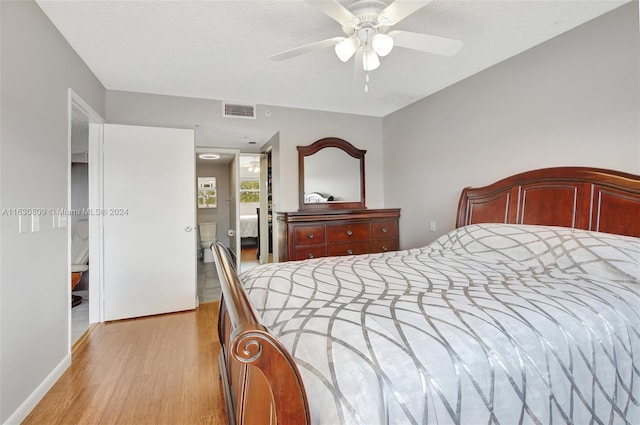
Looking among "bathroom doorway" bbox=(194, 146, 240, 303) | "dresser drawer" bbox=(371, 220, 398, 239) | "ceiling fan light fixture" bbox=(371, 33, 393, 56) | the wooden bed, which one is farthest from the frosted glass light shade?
"bathroom doorway" bbox=(194, 146, 240, 303)

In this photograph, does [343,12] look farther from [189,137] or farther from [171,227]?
[171,227]

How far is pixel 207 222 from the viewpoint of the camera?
654 cm

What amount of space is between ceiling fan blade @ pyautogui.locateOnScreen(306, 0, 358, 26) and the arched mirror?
2.23 metres

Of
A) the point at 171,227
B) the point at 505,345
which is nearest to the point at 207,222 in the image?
the point at 171,227

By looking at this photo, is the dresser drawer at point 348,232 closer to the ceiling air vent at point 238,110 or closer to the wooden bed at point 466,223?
the wooden bed at point 466,223

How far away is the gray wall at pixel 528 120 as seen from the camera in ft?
6.12

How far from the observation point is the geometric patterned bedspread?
752 mm

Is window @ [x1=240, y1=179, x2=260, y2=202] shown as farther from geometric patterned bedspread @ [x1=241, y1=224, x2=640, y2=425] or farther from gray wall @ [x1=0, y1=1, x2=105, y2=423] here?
geometric patterned bedspread @ [x1=241, y1=224, x2=640, y2=425]

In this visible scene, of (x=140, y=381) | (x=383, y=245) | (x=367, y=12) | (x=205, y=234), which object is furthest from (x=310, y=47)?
(x=205, y=234)

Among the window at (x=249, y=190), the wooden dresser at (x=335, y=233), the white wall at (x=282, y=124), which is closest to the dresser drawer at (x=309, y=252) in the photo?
the wooden dresser at (x=335, y=233)

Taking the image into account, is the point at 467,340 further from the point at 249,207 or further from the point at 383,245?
the point at 249,207

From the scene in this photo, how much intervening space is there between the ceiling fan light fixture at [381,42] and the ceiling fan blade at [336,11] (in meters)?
0.15

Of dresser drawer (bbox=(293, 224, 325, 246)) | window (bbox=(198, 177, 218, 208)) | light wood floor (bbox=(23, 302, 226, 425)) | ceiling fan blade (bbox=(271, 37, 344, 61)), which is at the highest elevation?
ceiling fan blade (bbox=(271, 37, 344, 61))

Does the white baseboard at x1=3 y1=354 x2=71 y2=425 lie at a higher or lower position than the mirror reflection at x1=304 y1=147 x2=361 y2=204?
lower
